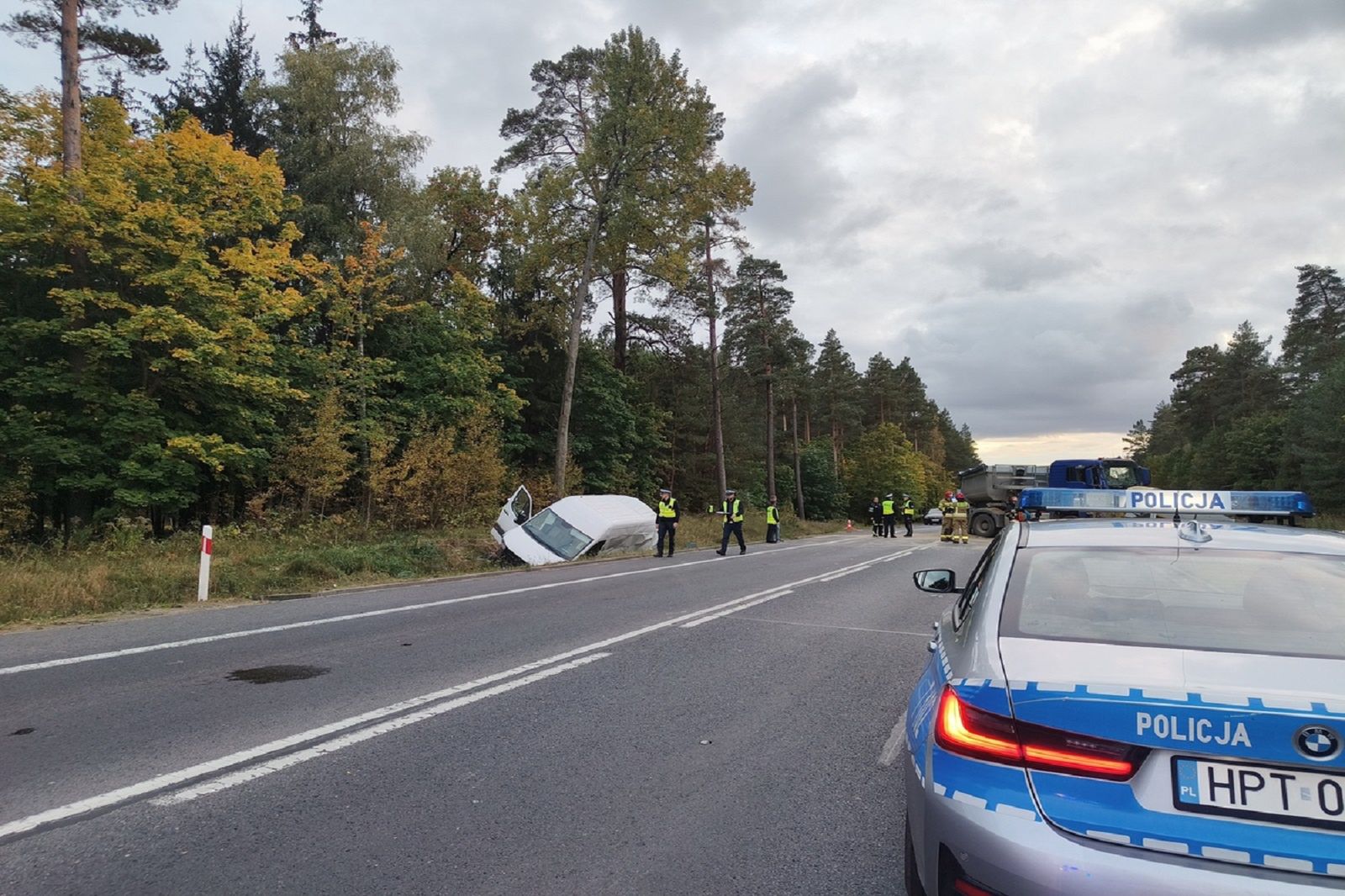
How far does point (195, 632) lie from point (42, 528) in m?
11.6

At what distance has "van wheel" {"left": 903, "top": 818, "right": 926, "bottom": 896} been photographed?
2465 mm

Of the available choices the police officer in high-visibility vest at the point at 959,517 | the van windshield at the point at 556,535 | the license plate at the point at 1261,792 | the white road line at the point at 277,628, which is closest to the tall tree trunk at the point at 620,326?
the police officer in high-visibility vest at the point at 959,517

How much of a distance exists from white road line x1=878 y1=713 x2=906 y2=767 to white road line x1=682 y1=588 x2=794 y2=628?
12.2 ft

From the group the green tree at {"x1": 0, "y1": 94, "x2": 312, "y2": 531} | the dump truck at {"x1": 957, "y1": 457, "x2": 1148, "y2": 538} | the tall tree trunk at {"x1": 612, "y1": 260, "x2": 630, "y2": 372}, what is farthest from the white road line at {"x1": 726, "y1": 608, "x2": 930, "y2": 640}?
the tall tree trunk at {"x1": 612, "y1": 260, "x2": 630, "y2": 372}

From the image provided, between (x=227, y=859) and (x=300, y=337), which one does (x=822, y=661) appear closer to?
(x=227, y=859)

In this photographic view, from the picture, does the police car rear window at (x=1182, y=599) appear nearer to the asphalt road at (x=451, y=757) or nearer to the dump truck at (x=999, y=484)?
the asphalt road at (x=451, y=757)

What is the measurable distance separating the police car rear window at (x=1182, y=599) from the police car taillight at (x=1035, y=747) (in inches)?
16.1

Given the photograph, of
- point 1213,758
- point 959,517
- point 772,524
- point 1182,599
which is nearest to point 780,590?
point 1182,599

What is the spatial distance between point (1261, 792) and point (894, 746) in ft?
9.97

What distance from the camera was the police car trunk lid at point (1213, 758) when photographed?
1798mm

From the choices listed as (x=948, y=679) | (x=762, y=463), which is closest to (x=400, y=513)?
(x=948, y=679)

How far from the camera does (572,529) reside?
685 inches

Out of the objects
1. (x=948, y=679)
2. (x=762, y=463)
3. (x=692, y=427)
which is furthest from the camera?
(x=762, y=463)

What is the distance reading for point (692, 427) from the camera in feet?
142
